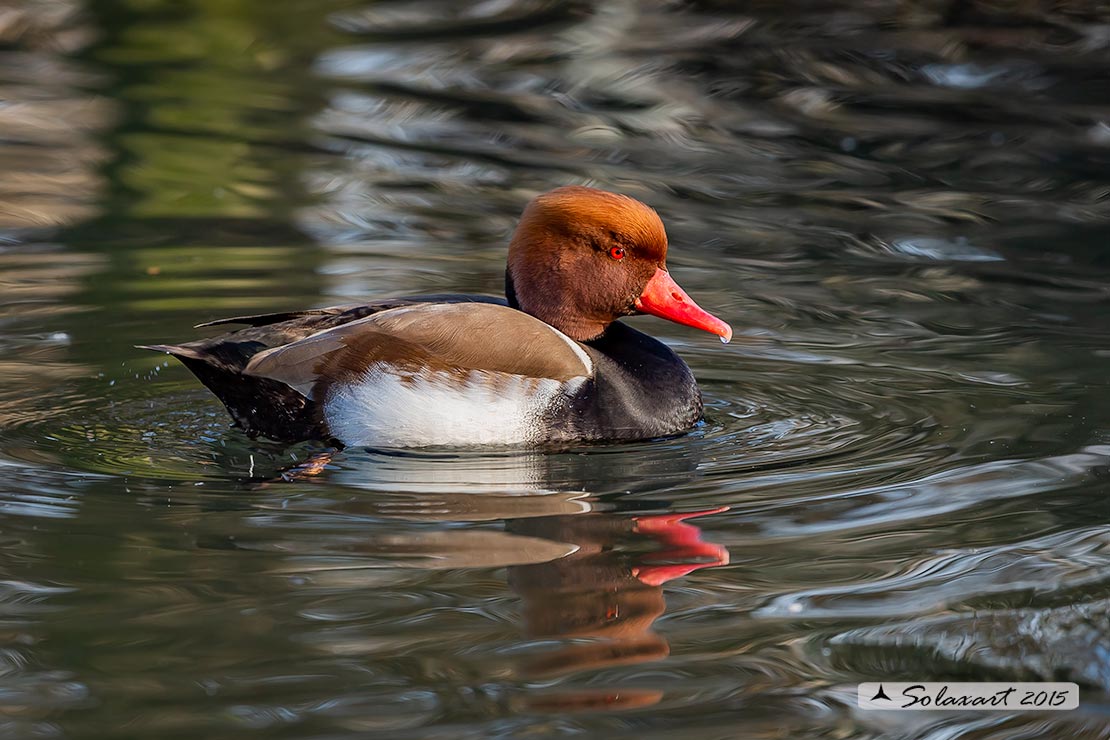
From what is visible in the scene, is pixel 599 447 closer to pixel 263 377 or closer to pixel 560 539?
pixel 560 539

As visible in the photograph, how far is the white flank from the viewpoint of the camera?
5.60 metres

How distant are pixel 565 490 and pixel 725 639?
4.25 feet

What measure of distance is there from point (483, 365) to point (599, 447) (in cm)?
53

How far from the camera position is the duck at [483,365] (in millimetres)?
5609

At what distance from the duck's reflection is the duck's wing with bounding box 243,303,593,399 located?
317 millimetres

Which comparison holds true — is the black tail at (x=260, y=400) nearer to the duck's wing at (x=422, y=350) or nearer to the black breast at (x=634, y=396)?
the duck's wing at (x=422, y=350)

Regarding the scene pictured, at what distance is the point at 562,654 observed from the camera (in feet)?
13.0

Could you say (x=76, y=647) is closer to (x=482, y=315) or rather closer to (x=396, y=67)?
(x=482, y=315)

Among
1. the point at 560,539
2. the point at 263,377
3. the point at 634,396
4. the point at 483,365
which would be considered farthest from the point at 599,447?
the point at 263,377

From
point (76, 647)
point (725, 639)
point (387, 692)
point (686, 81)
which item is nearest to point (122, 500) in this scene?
point (76, 647)

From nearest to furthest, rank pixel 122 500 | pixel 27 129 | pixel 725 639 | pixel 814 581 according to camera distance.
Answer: pixel 725 639 → pixel 814 581 → pixel 122 500 → pixel 27 129

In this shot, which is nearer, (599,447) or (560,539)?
(560,539)

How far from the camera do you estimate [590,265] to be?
6.00 meters

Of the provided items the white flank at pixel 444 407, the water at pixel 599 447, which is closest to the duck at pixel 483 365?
the white flank at pixel 444 407
